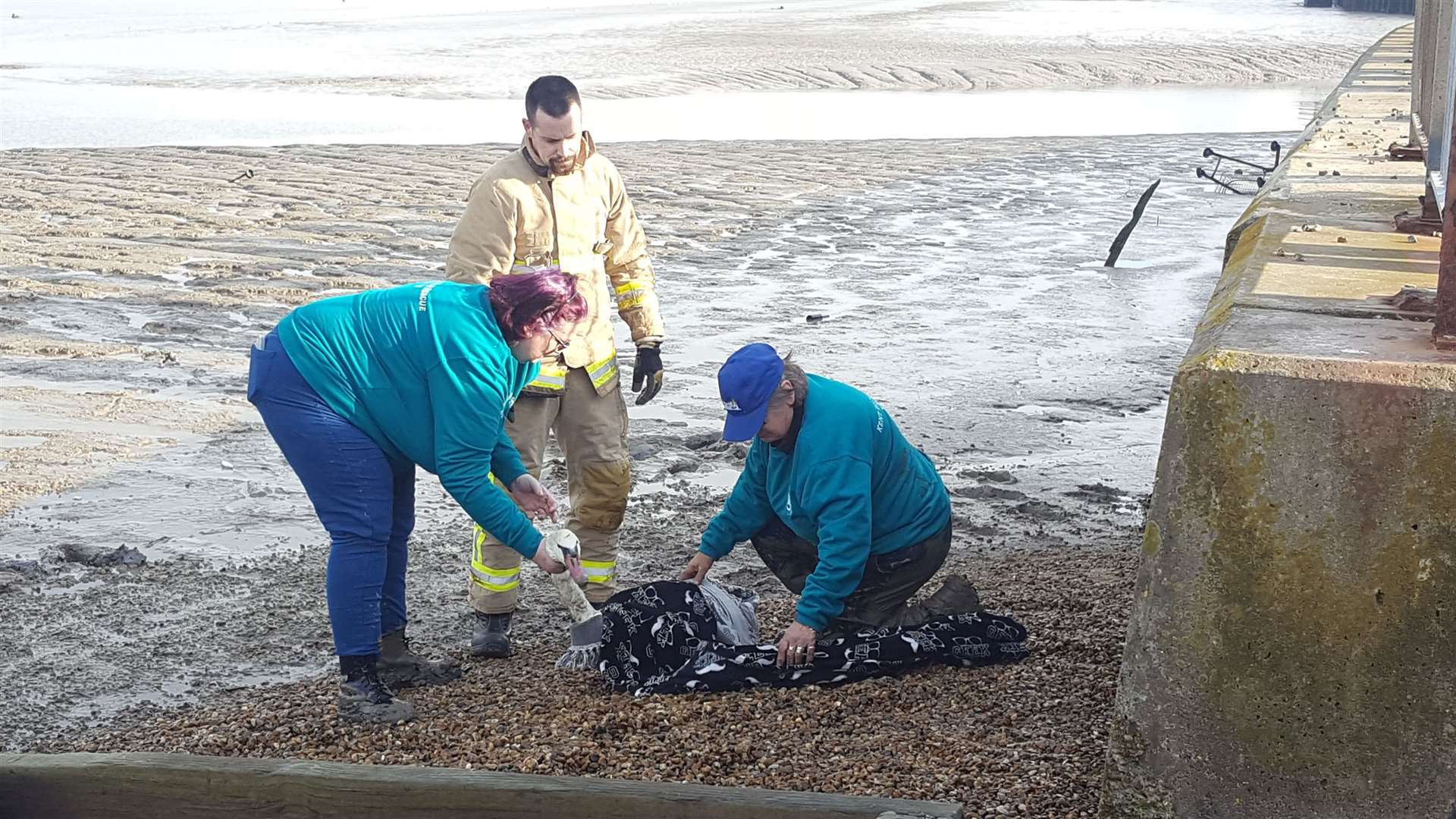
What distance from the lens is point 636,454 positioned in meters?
7.39

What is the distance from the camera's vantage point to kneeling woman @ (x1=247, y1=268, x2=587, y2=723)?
4121 millimetres

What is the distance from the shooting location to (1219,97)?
89.4ft

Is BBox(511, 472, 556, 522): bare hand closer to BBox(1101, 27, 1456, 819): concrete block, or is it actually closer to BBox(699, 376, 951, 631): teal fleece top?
BBox(699, 376, 951, 631): teal fleece top

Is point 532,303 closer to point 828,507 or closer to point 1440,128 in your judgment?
point 828,507

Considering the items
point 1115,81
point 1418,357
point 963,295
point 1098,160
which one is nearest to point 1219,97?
point 1115,81

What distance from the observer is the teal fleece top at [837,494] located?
4344mm

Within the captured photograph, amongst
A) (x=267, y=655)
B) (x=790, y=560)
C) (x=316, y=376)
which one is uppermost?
(x=316, y=376)

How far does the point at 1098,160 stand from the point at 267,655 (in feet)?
52.4

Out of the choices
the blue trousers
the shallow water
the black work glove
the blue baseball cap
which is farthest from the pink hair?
the shallow water

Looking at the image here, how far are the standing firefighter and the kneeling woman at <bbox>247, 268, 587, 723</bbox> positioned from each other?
559 mm

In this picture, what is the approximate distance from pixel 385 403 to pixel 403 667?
0.97 metres

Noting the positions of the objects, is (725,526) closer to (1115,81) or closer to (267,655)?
(267,655)

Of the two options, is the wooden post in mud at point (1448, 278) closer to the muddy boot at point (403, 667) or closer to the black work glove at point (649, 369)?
the black work glove at point (649, 369)

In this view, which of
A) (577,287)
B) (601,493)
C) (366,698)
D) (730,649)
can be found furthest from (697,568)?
(366,698)
